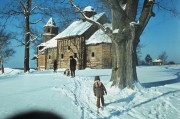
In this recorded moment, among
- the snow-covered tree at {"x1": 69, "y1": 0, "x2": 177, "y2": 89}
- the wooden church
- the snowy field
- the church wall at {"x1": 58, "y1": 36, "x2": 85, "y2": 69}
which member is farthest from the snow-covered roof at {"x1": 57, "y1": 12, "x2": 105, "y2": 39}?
the snowy field

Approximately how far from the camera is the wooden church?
4431cm

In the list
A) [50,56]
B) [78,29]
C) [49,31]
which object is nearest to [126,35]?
[78,29]

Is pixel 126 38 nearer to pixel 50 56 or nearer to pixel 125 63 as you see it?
pixel 125 63

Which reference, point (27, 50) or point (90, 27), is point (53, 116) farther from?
point (90, 27)

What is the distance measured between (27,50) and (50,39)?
3368 cm

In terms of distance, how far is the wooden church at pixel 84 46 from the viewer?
44.3 meters

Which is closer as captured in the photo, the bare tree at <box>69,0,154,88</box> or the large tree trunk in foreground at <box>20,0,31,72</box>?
the bare tree at <box>69,0,154,88</box>

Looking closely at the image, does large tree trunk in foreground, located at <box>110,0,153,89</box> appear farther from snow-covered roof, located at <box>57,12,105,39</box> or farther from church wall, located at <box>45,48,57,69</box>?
church wall, located at <box>45,48,57,69</box>

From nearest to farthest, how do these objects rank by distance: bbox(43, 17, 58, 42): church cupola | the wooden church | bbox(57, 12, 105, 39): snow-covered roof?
the wooden church → bbox(57, 12, 105, 39): snow-covered roof → bbox(43, 17, 58, 42): church cupola

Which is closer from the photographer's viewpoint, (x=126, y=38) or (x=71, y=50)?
(x=126, y=38)

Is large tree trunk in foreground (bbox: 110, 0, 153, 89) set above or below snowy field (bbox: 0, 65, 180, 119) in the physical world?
above

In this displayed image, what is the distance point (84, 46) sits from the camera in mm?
47125

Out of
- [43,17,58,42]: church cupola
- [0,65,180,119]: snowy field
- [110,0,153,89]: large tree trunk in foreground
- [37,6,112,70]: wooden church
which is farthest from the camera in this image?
[43,17,58,42]: church cupola

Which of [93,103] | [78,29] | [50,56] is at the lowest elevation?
[93,103]
